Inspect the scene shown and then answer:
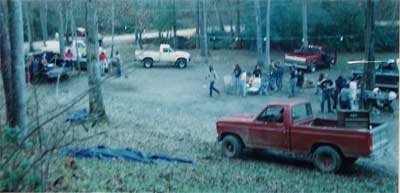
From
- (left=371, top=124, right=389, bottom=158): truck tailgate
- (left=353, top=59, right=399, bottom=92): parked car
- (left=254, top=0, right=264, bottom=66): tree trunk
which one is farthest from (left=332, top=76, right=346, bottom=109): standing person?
(left=254, top=0, right=264, bottom=66): tree trunk

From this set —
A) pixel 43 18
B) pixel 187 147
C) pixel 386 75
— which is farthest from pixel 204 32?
pixel 187 147

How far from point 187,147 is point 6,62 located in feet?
10.3

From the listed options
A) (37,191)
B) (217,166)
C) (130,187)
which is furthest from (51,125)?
(217,166)

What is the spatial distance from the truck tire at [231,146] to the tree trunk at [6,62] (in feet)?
9.90

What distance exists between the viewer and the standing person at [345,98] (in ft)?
28.4

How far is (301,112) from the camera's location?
593 cm

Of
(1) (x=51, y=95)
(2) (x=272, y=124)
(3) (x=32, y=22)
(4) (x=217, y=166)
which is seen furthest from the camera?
(3) (x=32, y=22)

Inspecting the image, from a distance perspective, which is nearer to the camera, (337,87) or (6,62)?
(6,62)

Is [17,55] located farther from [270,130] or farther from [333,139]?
[333,139]

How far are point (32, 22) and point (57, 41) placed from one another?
2.73 meters

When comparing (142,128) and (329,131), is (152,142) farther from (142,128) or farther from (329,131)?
(329,131)

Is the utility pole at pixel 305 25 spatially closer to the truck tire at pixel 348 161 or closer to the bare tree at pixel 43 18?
the bare tree at pixel 43 18

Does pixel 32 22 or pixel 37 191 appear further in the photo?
pixel 32 22

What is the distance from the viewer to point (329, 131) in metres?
5.46
